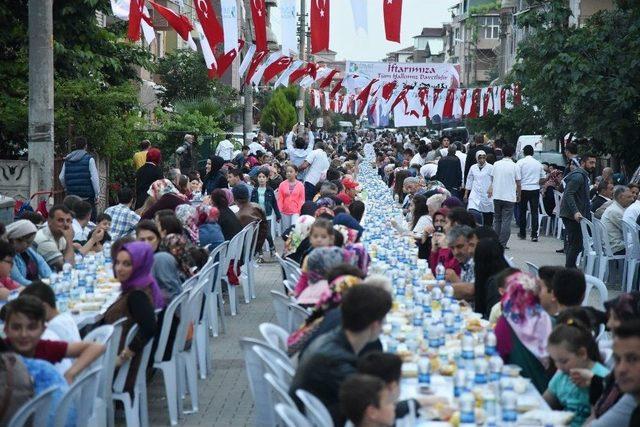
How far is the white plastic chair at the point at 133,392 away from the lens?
8.87 meters

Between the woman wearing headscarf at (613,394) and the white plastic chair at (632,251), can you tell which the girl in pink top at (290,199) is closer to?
the white plastic chair at (632,251)

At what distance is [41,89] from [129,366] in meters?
9.89

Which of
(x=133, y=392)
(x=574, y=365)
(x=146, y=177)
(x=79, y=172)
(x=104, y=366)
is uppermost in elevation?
(x=79, y=172)

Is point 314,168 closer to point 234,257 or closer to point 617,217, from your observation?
point 617,217

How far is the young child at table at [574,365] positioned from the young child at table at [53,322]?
2.82m

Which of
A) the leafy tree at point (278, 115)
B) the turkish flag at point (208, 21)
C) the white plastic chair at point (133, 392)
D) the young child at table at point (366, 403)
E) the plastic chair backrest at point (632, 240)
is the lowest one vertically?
the white plastic chair at point (133, 392)

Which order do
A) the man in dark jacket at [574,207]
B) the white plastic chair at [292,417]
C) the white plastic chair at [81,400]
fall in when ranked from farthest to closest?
A: the man in dark jacket at [574,207] < the white plastic chair at [81,400] < the white plastic chair at [292,417]

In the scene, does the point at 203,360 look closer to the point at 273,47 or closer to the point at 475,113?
the point at 475,113

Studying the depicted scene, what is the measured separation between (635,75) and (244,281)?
9990 millimetres

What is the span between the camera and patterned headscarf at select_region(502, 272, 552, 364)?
8.12m

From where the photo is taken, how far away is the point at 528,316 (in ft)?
26.8

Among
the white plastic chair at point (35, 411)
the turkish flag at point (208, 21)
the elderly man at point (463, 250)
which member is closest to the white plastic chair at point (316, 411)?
the white plastic chair at point (35, 411)

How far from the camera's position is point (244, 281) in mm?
16734

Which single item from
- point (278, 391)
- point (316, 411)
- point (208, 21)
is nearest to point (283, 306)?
point (278, 391)
